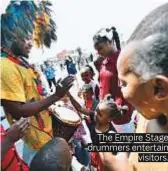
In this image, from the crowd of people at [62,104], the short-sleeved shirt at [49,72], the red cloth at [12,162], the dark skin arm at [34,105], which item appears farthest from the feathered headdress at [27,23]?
the red cloth at [12,162]

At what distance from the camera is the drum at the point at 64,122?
2.64 m

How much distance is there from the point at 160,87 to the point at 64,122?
1.74ft

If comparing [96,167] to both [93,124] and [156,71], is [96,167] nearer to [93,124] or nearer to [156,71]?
[93,124]

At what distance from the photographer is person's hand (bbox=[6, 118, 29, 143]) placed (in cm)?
259

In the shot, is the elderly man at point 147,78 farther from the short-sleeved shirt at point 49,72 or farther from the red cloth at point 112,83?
the short-sleeved shirt at point 49,72

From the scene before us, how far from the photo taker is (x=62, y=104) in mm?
2660

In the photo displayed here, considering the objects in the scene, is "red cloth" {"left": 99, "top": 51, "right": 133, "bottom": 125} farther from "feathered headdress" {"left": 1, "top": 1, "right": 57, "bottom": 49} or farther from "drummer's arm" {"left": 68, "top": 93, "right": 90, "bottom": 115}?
"feathered headdress" {"left": 1, "top": 1, "right": 57, "bottom": 49}

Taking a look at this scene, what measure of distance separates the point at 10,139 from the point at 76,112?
0.35 metres

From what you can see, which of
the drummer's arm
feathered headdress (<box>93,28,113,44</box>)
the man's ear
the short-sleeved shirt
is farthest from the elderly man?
the short-sleeved shirt

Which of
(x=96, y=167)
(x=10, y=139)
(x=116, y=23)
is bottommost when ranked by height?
(x=96, y=167)

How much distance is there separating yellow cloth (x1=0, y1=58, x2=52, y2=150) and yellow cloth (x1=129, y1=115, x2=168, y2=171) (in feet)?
1.40

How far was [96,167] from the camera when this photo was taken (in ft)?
8.69

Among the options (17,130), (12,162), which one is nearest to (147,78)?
(17,130)

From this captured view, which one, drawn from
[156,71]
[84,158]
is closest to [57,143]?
[84,158]
